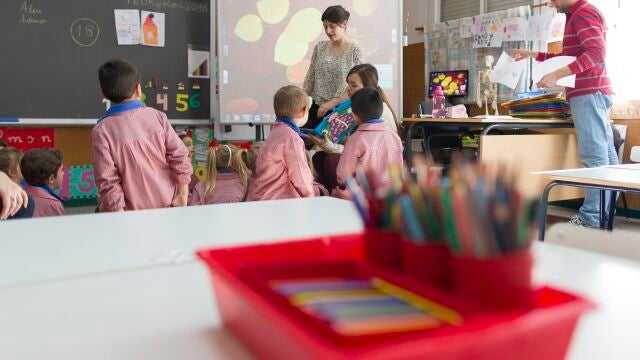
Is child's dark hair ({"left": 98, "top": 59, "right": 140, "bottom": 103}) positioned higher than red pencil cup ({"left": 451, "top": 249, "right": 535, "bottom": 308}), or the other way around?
child's dark hair ({"left": 98, "top": 59, "right": 140, "bottom": 103})

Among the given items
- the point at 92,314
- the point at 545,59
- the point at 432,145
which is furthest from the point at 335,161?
the point at 92,314

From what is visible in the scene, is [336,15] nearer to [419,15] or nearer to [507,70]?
[507,70]

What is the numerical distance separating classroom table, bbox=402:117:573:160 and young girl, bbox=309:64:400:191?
413mm

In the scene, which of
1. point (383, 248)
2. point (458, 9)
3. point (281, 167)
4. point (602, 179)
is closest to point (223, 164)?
point (281, 167)

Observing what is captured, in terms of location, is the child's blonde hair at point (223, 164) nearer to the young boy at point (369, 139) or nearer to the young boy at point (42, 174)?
the young boy at point (369, 139)

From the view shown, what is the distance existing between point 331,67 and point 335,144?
2.02 feet

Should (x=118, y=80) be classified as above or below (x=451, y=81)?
below

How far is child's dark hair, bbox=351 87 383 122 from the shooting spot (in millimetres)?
2939

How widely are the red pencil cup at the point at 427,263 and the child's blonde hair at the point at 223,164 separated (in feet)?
→ 8.29

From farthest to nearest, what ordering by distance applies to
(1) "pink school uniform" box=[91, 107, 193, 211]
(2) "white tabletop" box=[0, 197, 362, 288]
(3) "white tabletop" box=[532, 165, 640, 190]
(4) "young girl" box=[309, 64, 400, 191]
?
(4) "young girl" box=[309, 64, 400, 191], (1) "pink school uniform" box=[91, 107, 193, 211], (3) "white tabletop" box=[532, 165, 640, 190], (2) "white tabletop" box=[0, 197, 362, 288]

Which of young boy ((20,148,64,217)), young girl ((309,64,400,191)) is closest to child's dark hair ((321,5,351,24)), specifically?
young girl ((309,64,400,191))

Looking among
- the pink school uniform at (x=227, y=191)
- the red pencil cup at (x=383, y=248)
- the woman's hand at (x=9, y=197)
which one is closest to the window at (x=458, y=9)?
the pink school uniform at (x=227, y=191)

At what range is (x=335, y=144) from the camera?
11.8 feet

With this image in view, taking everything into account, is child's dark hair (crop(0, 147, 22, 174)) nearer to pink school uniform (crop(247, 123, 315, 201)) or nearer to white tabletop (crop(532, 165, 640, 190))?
pink school uniform (crop(247, 123, 315, 201))
